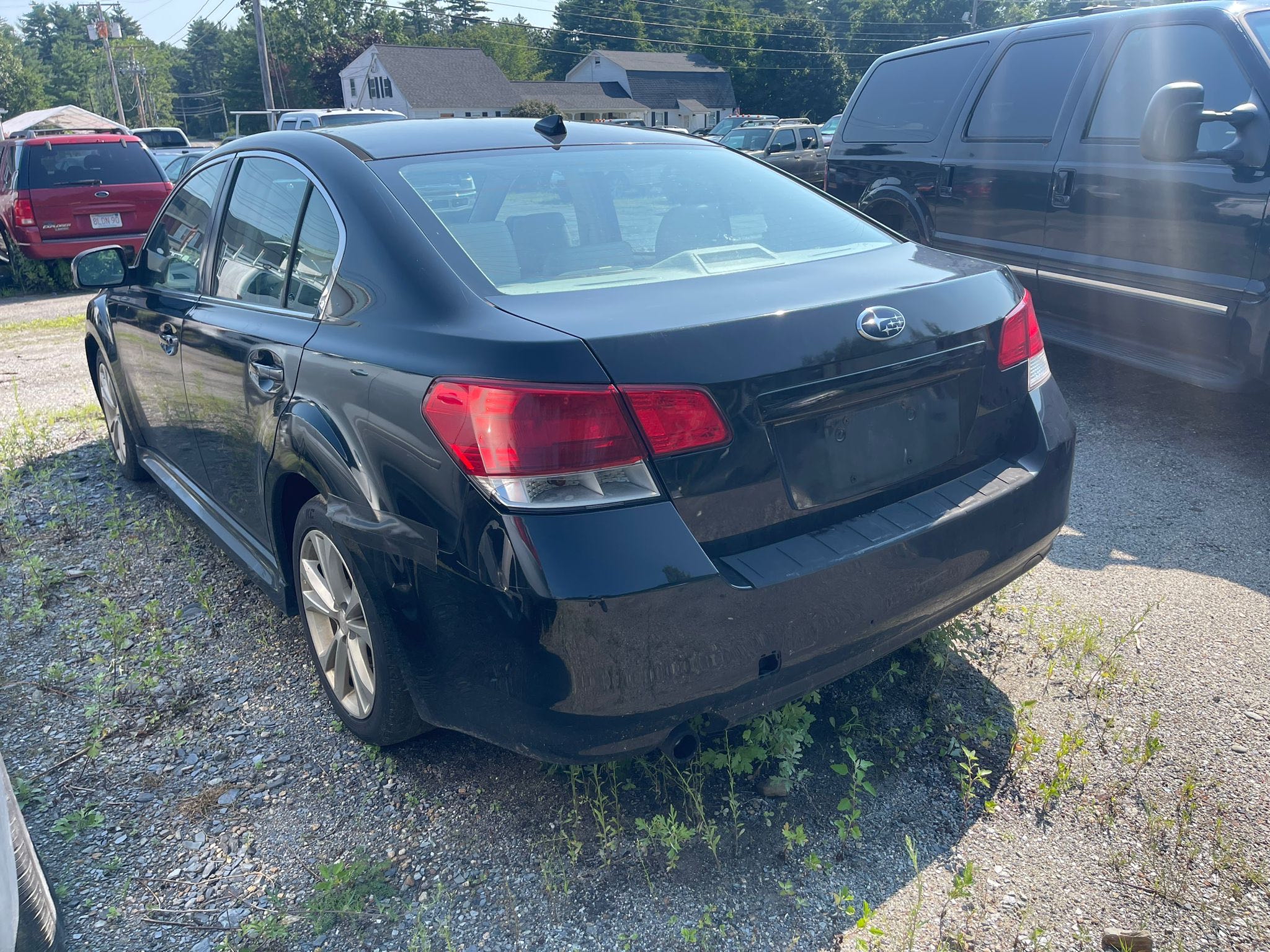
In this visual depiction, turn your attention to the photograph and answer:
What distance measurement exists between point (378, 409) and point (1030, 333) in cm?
182

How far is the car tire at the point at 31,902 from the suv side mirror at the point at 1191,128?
16.6 feet

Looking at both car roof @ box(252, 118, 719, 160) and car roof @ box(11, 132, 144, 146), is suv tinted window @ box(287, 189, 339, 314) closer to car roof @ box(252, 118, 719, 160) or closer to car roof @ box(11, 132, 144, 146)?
car roof @ box(252, 118, 719, 160)

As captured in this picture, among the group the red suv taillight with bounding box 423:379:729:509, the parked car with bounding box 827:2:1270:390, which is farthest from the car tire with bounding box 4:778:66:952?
the parked car with bounding box 827:2:1270:390

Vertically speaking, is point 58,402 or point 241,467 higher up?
point 241,467

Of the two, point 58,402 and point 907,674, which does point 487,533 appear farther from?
point 58,402

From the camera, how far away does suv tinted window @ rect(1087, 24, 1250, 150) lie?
187 inches

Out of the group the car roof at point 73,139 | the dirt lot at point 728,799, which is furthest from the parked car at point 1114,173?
the car roof at point 73,139

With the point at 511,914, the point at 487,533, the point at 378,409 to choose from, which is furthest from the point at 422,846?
the point at 378,409

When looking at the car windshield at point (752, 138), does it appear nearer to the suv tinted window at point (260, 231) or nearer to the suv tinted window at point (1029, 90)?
the suv tinted window at point (1029, 90)

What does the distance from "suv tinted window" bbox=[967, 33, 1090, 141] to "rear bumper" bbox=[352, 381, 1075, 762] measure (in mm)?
4021

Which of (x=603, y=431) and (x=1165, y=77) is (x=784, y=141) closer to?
(x=1165, y=77)

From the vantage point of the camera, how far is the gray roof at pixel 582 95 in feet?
258

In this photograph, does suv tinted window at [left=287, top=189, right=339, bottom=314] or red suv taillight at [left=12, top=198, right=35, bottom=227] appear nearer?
suv tinted window at [left=287, top=189, right=339, bottom=314]

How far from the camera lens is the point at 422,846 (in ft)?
8.31
